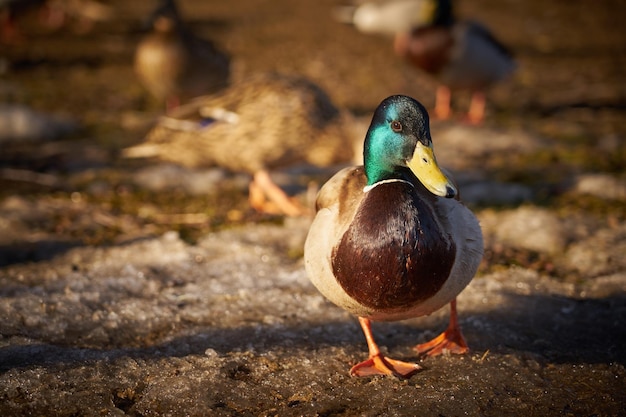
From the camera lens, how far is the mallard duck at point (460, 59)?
779 cm

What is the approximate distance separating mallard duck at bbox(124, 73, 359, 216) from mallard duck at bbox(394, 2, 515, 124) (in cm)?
256

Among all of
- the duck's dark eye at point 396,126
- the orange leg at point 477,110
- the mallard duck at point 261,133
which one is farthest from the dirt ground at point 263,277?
Answer: the duck's dark eye at point 396,126

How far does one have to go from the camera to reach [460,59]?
7797mm

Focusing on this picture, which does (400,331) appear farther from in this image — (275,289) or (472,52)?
(472,52)

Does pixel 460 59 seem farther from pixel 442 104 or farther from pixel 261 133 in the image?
pixel 261 133

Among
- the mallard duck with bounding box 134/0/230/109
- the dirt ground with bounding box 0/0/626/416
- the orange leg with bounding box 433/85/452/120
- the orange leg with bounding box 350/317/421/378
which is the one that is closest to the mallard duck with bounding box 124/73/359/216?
the dirt ground with bounding box 0/0/626/416

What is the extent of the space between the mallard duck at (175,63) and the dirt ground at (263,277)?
34 cm

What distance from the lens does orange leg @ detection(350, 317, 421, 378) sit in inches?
126

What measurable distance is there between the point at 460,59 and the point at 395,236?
534 centimetres

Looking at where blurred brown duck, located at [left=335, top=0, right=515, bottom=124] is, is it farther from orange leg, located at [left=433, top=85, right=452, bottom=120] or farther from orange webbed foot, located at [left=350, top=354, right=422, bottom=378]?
orange webbed foot, located at [left=350, top=354, right=422, bottom=378]

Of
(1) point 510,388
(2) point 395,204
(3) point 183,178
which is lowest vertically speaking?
(3) point 183,178

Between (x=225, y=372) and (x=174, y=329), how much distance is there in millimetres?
566

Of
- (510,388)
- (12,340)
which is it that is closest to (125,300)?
(12,340)

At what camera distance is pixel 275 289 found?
4.12m
